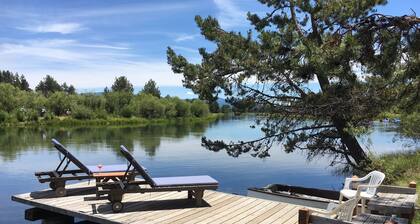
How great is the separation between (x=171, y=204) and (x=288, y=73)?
526 cm

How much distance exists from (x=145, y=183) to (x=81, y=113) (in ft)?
243

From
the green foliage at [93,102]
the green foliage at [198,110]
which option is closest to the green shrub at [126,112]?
the green foliage at [93,102]

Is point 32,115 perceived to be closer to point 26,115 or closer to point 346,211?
point 26,115

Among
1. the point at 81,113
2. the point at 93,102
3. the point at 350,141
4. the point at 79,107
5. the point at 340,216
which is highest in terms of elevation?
the point at 93,102

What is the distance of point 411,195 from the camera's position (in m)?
7.80

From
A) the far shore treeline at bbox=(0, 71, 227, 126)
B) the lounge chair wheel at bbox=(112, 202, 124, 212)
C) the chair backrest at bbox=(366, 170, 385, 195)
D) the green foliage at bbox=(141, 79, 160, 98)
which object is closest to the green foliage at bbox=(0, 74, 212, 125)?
the far shore treeline at bbox=(0, 71, 227, 126)

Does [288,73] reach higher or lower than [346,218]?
higher

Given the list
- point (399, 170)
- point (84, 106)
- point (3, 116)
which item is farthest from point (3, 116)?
point (399, 170)

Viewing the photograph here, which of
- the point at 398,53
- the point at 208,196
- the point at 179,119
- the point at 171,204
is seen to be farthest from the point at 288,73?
the point at 179,119

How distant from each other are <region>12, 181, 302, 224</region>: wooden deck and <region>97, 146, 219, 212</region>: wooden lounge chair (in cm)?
24

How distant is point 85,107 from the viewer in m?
82.4

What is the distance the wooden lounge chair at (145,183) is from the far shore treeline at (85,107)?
6908 cm

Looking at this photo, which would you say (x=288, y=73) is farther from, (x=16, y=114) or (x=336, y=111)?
(x=16, y=114)

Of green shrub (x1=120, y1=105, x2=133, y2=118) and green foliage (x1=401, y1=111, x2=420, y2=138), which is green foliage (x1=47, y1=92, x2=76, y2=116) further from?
green foliage (x1=401, y1=111, x2=420, y2=138)
